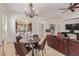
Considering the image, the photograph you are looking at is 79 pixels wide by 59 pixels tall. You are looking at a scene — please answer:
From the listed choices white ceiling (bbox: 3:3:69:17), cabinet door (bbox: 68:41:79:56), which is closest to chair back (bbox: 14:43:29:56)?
white ceiling (bbox: 3:3:69:17)

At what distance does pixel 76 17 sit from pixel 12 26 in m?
1.87

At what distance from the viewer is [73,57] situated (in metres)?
3.27

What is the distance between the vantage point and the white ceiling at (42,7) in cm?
328

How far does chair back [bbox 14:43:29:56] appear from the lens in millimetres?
3484

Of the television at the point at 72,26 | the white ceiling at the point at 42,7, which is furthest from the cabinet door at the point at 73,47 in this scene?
the white ceiling at the point at 42,7

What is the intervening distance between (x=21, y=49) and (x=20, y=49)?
0.03 m

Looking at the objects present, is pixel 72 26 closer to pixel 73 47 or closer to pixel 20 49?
pixel 73 47

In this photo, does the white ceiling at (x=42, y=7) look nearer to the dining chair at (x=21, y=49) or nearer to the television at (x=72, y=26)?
the television at (x=72, y=26)

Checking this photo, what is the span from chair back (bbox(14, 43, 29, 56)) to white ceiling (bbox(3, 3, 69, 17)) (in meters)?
0.90

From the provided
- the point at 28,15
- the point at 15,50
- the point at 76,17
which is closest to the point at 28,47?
the point at 15,50

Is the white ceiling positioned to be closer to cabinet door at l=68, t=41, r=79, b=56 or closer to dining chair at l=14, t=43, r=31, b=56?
dining chair at l=14, t=43, r=31, b=56

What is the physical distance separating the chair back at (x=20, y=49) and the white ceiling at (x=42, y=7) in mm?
902

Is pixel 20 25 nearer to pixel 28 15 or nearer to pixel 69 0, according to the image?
pixel 28 15

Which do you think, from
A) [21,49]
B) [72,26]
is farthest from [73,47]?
[21,49]
